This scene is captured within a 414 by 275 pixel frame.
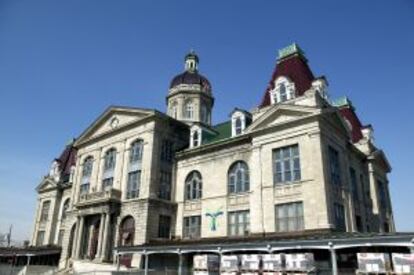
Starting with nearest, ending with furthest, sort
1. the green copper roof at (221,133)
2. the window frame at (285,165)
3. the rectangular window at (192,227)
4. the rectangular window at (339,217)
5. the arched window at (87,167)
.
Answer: the rectangular window at (339,217), the window frame at (285,165), the rectangular window at (192,227), the green copper roof at (221,133), the arched window at (87,167)

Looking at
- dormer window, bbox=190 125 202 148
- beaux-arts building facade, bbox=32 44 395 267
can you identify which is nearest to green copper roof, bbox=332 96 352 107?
beaux-arts building facade, bbox=32 44 395 267

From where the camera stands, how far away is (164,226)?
37938 millimetres

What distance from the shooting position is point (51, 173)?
2403 inches

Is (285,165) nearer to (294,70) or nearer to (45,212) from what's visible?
(294,70)

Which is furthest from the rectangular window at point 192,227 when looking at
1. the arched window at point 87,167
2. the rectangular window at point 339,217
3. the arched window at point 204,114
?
the arched window at point 204,114

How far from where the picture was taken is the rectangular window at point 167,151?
133 ft

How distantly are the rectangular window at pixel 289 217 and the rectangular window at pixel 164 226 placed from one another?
1320 cm

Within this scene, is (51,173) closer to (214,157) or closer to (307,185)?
(214,157)

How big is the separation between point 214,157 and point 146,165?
24.5 ft

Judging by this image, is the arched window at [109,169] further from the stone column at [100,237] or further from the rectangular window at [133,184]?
the stone column at [100,237]

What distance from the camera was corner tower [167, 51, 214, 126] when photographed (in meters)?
51.8

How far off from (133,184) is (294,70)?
21.0m

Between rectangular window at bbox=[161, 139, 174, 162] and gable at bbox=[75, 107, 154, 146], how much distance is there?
374 centimetres

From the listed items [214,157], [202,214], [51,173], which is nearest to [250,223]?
[202,214]
